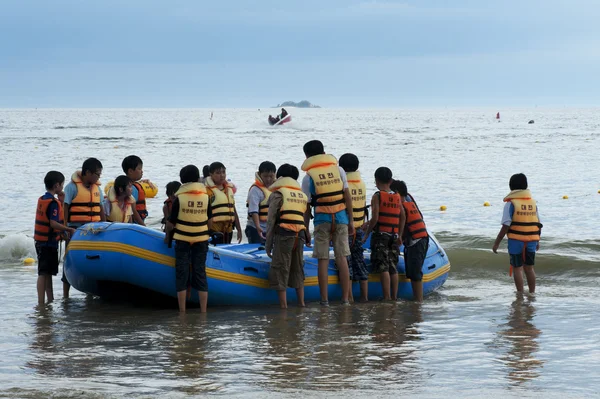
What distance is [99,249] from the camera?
7168mm

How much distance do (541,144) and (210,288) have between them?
4056 centimetres

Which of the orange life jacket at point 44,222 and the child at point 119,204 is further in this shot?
the child at point 119,204

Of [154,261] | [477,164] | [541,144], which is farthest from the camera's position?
[541,144]

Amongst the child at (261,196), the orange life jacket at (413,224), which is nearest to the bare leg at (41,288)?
the child at (261,196)

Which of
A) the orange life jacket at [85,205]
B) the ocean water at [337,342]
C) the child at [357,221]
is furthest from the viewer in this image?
the child at [357,221]

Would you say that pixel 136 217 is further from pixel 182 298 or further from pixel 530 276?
pixel 530 276

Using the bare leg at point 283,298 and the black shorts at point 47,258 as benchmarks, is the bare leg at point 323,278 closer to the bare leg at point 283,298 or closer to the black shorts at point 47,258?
the bare leg at point 283,298

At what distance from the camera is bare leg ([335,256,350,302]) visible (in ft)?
24.8

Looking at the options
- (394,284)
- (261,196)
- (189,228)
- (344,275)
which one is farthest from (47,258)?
(394,284)

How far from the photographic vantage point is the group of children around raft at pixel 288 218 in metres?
7.11

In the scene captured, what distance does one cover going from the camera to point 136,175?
7723 mm

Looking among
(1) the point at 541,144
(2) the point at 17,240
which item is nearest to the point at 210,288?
(2) the point at 17,240

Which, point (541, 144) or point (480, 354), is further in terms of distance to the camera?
point (541, 144)

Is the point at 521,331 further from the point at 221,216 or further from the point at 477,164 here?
the point at 477,164
